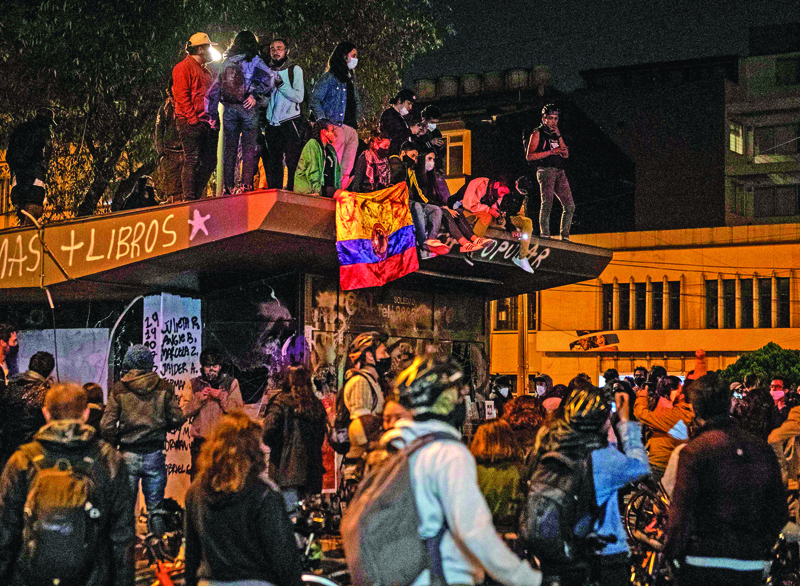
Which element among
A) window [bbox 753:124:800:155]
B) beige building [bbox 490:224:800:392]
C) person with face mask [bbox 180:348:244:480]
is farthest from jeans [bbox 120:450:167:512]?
window [bbox 753:124:800:155]

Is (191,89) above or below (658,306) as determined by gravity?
above

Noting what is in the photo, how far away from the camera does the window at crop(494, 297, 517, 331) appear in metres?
56.8

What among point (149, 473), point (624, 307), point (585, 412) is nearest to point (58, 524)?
point (585, 412)

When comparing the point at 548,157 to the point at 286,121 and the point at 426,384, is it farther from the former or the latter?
the point at 426,384

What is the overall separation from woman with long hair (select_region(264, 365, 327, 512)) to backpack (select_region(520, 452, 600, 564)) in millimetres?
4398

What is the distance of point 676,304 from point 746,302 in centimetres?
297

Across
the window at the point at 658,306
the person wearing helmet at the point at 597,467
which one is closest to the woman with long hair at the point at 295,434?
the person wearing helmet at the point at 597,467

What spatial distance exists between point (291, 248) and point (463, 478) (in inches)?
358

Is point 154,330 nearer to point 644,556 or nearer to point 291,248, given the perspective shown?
point 291,248

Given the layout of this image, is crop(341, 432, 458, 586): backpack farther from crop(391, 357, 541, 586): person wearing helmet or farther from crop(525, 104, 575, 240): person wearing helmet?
crop(525, 104, 575, 240): person wearing helmet

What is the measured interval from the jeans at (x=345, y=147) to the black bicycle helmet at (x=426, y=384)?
31.6 ft

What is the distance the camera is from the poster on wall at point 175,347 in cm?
1512

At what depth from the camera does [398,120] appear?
14812 mm

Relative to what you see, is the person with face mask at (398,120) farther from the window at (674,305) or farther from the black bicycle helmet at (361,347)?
the window at (674,305)
